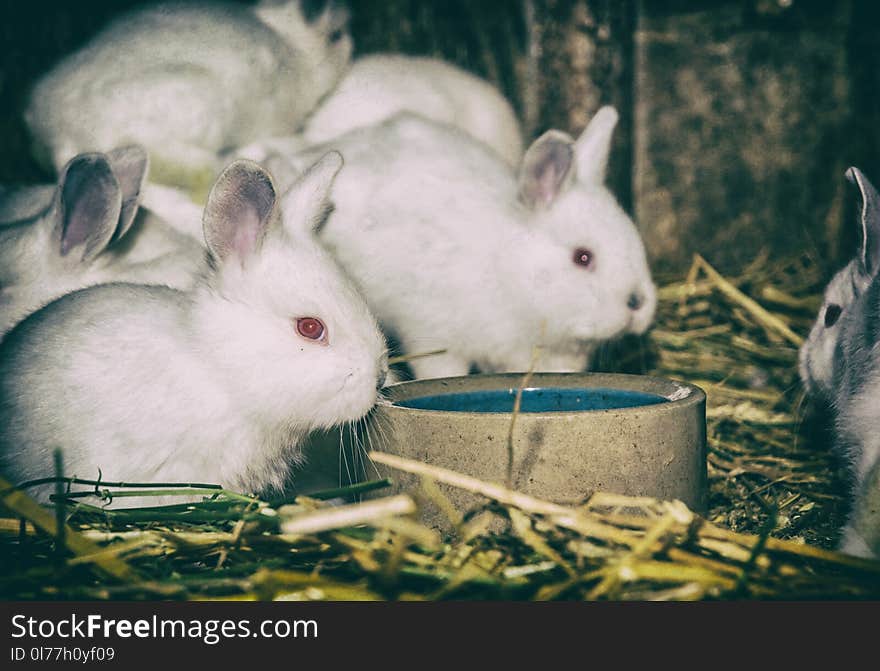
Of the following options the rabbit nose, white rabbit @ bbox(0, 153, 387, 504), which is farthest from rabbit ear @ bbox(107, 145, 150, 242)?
the rabbit nose

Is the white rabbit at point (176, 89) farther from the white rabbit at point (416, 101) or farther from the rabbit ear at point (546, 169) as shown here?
the rabbit ear at point (546, 169)

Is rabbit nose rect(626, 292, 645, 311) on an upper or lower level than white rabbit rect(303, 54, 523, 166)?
lower

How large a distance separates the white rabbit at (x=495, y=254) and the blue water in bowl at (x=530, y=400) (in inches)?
30.4

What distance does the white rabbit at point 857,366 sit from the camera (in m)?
2.37

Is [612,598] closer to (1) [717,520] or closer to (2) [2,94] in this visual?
(1) [717,520]

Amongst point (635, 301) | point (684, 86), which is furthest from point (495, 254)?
point (684, 86)

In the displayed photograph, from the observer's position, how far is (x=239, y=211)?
102 inches

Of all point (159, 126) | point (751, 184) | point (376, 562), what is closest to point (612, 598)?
point (376, 562)

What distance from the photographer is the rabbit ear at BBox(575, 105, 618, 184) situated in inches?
152

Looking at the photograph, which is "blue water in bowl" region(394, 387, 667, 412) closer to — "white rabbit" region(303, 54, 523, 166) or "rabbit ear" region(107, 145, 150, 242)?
"rabbit ear" region(107, 145, 150, 242)

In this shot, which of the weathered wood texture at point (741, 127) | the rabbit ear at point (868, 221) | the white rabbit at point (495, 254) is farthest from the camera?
the weathered wood texture at point (741, 127)

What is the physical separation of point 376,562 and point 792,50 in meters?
3.92

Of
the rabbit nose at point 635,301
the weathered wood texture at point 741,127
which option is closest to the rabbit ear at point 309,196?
the rabbit nose at point 635,301

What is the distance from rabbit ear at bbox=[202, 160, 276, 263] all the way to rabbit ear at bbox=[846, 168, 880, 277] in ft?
5.46
